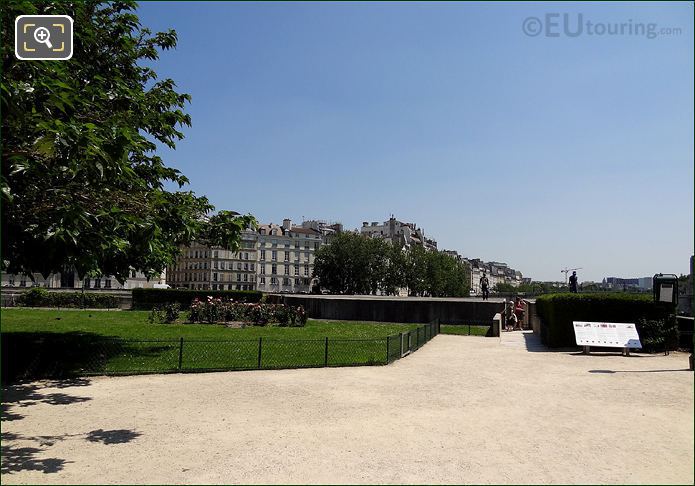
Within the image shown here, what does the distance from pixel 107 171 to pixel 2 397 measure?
7.04 meters

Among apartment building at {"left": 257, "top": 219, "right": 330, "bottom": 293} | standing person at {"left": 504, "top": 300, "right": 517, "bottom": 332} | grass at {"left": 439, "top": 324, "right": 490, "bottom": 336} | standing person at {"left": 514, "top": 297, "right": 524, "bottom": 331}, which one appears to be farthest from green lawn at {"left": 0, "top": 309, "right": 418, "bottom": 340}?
apartment building at {"left": 257, "top": 219, "right": 330, "bottom": 293}

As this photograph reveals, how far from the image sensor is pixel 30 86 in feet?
25.7

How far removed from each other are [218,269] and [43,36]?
123942 millimetres

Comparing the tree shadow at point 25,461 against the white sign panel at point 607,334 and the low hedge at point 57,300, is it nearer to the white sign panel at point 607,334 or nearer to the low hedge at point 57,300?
the white sign panel at point 607,334

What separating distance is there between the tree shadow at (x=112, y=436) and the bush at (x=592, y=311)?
17.0 metres

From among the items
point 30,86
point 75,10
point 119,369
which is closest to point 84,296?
point 119,369

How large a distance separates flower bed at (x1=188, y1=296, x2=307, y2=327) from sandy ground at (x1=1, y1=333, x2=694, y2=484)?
43.0ft

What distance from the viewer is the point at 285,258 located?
138 metres

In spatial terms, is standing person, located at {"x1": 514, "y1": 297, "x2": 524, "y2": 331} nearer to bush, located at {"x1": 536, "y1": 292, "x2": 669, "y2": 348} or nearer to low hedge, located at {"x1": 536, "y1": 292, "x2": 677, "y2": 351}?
low hedge, located at {"x1": 536, "y1": 292, "x2": 677, "y2": 351}

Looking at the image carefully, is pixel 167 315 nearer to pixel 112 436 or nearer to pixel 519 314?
pixel 519 314

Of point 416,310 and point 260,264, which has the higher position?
point 260,264

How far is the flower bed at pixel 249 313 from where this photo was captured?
2856 cm

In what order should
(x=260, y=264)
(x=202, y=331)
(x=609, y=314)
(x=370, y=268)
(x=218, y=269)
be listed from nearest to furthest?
1. (x=609, y=314)
2. (x=202, y=331)
3. (x=370, y=268)
4. (x=218, y=269)
5. (x=260, y=264)

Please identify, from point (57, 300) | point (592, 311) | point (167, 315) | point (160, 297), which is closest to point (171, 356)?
point (167, 315)
